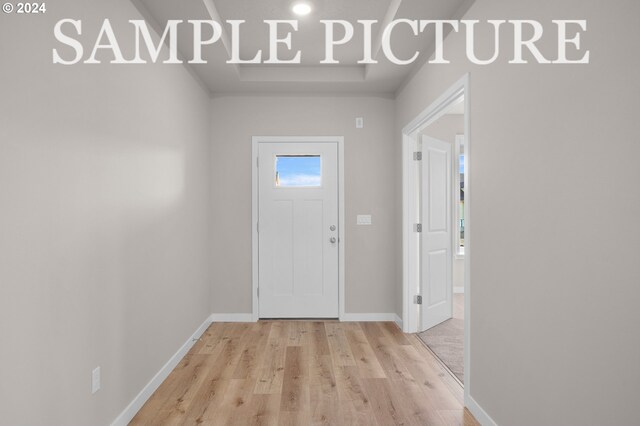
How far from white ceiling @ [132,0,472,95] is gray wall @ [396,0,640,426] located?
668 mm

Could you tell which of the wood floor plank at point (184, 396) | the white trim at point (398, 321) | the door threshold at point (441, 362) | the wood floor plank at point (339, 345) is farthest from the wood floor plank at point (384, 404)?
the white trim at point (398, 321)

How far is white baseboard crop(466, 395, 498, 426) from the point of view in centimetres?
206

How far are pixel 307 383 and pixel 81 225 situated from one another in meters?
1.79

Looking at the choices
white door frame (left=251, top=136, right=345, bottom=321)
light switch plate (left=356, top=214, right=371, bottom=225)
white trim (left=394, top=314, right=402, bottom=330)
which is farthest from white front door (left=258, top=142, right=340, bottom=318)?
white trim (left=394, top=314, right=402, bottom=330)

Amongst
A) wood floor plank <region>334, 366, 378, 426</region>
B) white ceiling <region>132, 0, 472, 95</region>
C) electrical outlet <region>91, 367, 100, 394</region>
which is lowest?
wood floor plank <region>334, 366, 378, 426</region>

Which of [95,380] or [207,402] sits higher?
[95,380]

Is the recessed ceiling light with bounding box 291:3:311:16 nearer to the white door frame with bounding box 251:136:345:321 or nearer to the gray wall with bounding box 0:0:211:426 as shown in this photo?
the gray wall with bounding box 0:0:211:426

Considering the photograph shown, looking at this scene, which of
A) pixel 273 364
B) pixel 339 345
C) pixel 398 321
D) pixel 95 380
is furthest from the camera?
pixel 398 321

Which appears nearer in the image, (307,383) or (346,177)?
(307,383)

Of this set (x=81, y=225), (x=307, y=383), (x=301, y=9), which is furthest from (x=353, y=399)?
(x=301, y=9)

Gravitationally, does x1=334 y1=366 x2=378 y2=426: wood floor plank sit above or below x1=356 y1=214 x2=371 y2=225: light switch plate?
below

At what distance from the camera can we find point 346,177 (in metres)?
4.16

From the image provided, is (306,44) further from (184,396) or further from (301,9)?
(184,396)

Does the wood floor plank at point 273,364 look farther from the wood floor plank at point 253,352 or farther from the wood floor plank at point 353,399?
the wood floor plank at point 353,399
